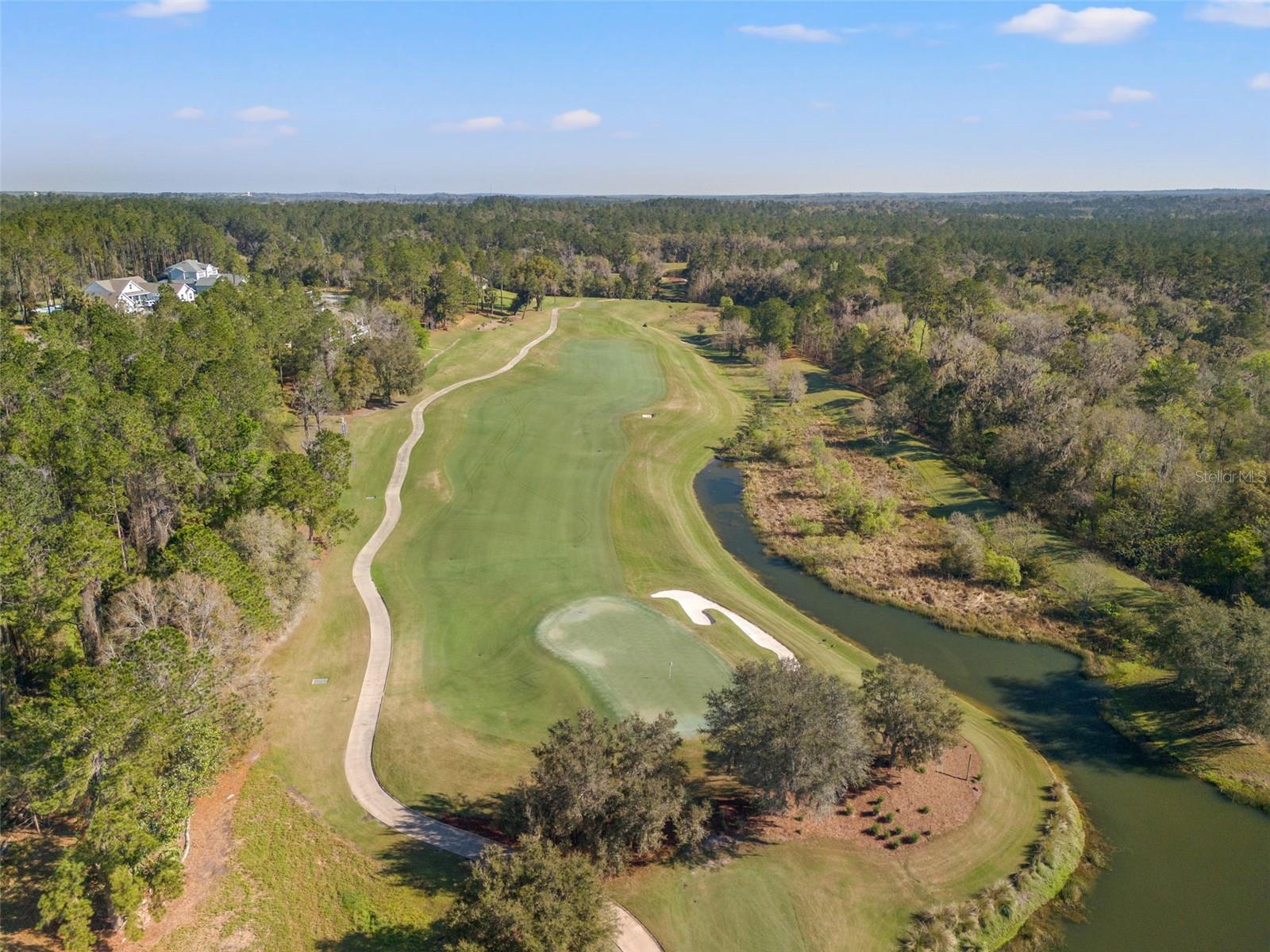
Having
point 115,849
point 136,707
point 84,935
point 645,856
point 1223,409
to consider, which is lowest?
point 645,856

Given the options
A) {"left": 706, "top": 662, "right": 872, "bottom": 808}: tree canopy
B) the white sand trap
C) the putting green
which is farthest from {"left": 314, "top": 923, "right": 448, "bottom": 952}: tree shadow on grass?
the white sand trap

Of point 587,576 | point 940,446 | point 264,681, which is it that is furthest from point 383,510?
point 940,446

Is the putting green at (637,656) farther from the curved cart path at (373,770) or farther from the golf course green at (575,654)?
the curved cart path at (373,770)

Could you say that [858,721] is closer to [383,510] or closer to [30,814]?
[30,814]

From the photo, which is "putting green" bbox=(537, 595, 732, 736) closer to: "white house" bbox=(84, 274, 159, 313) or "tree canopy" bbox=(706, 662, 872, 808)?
"tree canopy" bbox=(706, 662, 872, 808)

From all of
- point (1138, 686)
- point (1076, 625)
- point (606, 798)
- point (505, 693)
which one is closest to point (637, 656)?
point (505, 693)

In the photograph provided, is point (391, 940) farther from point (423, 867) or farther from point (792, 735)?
point (792, 735)
